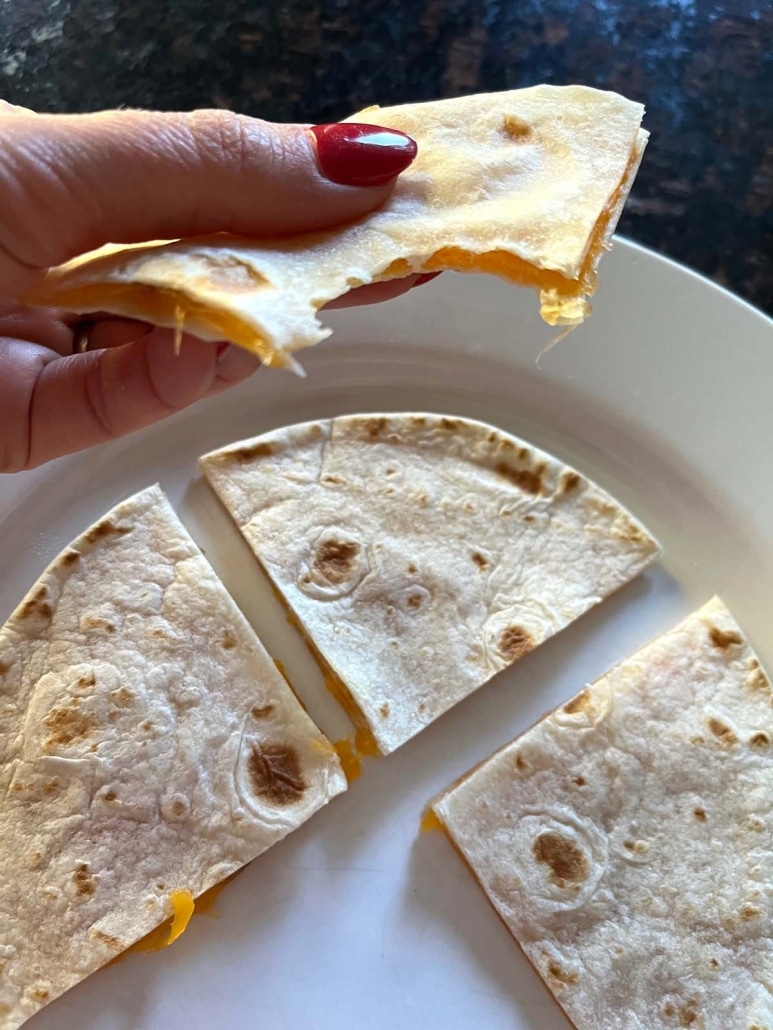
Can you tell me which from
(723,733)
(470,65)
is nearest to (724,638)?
(723,733)

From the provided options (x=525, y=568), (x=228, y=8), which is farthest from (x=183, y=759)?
(x=228, y=8)

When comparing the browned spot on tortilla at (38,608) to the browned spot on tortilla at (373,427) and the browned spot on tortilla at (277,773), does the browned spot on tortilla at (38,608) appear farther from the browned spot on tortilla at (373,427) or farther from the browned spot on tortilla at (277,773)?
the browned spot on tortilla at (373,427)

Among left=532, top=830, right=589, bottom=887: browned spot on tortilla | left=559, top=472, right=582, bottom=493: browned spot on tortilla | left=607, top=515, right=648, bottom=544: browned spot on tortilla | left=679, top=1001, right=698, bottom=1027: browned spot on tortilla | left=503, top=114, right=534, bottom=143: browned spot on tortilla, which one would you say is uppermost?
left=503, top=114, right=534, bottom=143: browned spot on tortilla

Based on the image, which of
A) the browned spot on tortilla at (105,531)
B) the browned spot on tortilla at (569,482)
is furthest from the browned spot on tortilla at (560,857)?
the browned spot on tortilla at (105,531)

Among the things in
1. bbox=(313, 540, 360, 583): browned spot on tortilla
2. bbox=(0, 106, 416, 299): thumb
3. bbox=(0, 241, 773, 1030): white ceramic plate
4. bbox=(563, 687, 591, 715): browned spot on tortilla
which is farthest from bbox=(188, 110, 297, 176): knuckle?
bbox=(563, 687, 591, 715): browned spot on tortilla

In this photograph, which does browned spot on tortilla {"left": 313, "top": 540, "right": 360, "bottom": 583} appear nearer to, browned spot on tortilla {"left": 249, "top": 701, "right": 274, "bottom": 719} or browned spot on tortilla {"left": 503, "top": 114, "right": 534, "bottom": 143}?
browned spot on tortilla {"left": 249, "top": 701, "right": 274, "bottom": 719}

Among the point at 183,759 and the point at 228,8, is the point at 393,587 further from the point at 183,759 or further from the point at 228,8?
the point at 228,8

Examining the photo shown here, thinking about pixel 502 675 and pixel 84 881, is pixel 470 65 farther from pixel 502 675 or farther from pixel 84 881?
pixel 84 881
